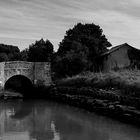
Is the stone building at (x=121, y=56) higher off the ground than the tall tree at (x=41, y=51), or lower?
lower

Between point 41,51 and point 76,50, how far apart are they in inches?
537

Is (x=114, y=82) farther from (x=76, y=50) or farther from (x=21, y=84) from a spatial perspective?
(x=21, y=84)

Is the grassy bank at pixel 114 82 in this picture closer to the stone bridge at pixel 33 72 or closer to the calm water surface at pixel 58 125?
the calm water surface at pixel 58 125

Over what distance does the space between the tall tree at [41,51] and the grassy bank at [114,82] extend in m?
16.9

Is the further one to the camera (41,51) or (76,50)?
(41,51)

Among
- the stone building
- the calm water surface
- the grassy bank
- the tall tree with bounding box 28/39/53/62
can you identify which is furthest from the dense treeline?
the calm water surface

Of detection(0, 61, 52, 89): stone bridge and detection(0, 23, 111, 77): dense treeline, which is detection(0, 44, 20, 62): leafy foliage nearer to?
detection(0, 23, 111, 77): dense treeline

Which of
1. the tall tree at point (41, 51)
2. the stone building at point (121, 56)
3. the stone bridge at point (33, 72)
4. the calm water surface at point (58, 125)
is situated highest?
the tall tree at point (41, 51)

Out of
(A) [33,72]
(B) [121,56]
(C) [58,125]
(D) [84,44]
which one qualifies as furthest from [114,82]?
(D) [84,44]

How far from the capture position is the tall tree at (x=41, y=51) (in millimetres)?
49666

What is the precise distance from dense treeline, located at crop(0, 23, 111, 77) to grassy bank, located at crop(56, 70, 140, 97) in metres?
2.78

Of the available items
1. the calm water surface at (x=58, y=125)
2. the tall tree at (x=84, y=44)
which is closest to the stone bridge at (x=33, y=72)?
the tall tree at (x=84, y=44)

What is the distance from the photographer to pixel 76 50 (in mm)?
36531

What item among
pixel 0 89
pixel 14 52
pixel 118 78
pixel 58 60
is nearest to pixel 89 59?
pixel 58 60
